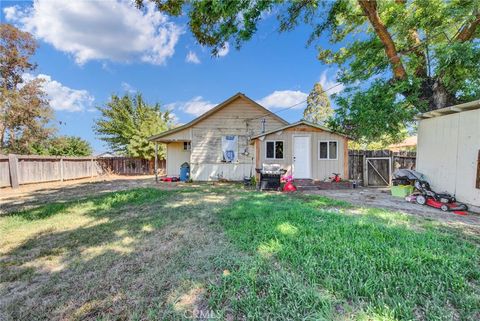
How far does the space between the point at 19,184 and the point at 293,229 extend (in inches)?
539

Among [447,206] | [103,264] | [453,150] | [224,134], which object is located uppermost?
[224,134]

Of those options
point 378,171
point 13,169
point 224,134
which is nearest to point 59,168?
point 13,169

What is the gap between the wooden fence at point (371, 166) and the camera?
434 inches

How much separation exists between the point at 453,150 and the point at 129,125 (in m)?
22.0

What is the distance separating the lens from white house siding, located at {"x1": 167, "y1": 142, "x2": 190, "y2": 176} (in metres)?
14.9

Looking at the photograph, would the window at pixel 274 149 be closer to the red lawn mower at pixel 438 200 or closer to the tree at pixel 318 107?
the red lawn mower at pixel 438 200

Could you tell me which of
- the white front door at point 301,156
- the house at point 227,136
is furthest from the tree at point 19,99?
the white front door at point 301,156

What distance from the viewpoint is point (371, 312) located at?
1717mm

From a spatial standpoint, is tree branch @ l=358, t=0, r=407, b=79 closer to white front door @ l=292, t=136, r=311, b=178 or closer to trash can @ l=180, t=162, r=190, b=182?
white front door @ l=292, t=136, r=311, b=178

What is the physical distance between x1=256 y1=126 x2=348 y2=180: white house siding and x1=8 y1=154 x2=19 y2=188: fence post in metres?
11.7

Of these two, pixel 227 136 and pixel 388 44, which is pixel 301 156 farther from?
pixel 388 44

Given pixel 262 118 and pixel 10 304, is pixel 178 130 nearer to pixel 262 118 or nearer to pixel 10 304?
pixel 262 118

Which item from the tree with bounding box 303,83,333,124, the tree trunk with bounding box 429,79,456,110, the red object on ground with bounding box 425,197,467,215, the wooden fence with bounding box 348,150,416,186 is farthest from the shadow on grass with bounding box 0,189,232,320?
the tree with bounding box 303,83,333,124

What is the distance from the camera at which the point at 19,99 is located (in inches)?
581
